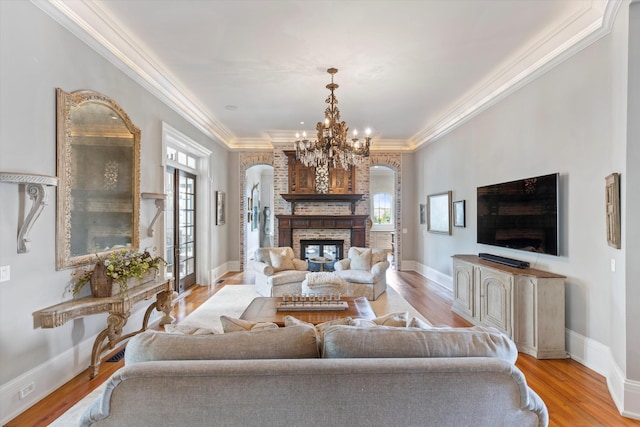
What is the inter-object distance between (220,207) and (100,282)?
4326mm

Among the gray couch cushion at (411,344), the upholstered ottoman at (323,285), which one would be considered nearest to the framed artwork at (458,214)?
the upholstered ottoman at (323,285)

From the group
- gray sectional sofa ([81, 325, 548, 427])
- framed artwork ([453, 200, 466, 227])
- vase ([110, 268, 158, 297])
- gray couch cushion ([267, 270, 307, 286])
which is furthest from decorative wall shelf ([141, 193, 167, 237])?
framed artwork ([453, 200, 466, 227])

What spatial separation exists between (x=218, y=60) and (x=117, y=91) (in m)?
1.17

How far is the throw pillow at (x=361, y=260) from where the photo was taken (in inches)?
226

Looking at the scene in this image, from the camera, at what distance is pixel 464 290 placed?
437 centimetres

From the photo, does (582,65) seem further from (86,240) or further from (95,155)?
(86,240)

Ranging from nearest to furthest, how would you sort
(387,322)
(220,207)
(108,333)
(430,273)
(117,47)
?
(387,322)
(108,333)
(117,47)
(430,273)
(220,207)

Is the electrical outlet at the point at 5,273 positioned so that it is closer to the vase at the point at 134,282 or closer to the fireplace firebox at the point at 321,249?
the vase at the point at 134,282

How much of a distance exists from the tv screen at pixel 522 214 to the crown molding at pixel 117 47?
4.65 metres

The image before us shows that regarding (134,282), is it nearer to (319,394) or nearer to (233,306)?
(233,306)

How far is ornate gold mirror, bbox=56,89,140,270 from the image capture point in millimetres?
2688

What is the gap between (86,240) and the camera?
2.95 metres

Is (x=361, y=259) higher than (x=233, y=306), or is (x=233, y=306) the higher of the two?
(x=361, y=259)

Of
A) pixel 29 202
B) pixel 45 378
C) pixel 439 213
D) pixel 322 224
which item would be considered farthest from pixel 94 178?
pixel 439 213
